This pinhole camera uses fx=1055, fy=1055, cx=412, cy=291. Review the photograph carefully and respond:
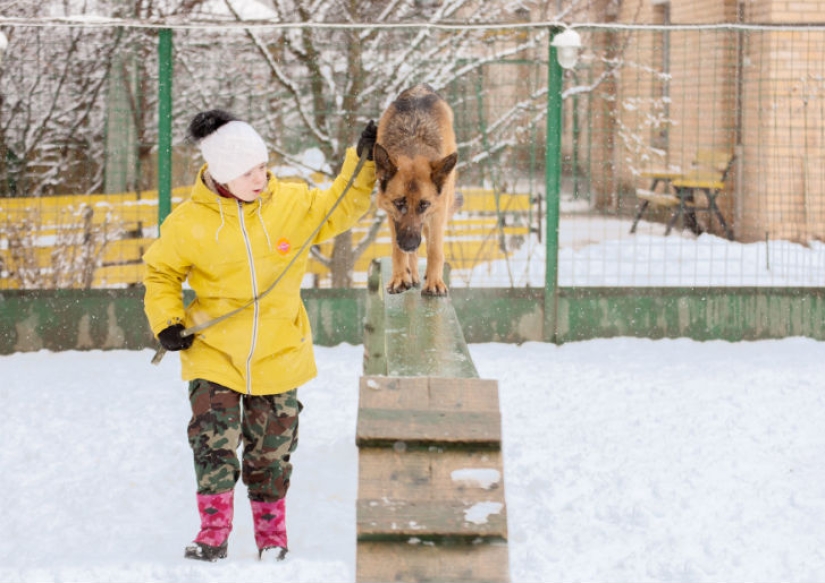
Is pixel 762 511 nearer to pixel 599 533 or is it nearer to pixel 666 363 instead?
pixel 599 533

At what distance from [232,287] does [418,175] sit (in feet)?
4.24

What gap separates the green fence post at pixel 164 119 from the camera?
8.47 meters

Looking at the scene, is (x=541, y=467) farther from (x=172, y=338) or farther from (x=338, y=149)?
(x=338, y=149)

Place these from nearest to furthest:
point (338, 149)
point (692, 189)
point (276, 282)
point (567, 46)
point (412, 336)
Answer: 1. point (276, 282)
2. point (412, 336)
3. point (567, 46)
4. point (338, 149)
5. point (692, 189)

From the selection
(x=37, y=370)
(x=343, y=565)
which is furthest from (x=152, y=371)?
(x=343, y=565)

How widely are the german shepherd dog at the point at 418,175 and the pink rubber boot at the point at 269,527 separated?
56.8 inches

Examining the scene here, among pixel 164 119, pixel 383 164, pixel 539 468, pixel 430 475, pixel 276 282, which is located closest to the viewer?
pixel 430 475

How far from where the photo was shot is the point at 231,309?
4113 millimetres

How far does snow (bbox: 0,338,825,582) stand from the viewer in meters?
4.49

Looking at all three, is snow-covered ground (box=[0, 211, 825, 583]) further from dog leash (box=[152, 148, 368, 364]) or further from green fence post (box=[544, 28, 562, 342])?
dog leash (box=[152, 148, 368, 364])

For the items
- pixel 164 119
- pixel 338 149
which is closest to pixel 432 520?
pixel 164 119

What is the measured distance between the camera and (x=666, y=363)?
8.52m

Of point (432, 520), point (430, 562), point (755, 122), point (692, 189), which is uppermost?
point (755, 122)

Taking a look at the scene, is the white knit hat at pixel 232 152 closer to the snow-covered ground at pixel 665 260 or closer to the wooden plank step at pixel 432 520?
the wooden plank step at pixel 432 520
